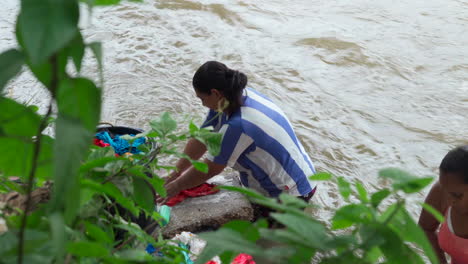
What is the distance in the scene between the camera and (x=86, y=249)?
0.66 metres

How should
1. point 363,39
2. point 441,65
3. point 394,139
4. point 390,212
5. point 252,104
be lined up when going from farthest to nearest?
1. point 363,39
2. point 441,65
3. point 394,139
4. point 252,104
5. point 390,212

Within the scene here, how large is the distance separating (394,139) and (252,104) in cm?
209

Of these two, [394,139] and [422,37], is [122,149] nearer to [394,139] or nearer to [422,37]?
[394,139]

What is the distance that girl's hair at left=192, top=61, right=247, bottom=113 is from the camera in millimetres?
2777

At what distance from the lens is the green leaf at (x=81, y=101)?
1.81ft

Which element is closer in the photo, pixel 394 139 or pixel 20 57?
pixel 20 57

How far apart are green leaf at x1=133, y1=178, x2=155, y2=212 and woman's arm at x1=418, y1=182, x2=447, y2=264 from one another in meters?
1.98

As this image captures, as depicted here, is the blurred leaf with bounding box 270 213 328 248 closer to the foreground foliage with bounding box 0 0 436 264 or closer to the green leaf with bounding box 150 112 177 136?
the foreground foliage with bounding box 0 0 436 264

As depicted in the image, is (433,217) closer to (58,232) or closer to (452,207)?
(452,207)

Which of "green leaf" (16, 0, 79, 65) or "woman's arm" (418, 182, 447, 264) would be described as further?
"woman's arm" (418, 182, 447, 264)

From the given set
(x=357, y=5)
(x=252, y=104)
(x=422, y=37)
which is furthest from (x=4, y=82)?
(x=357, y=5)

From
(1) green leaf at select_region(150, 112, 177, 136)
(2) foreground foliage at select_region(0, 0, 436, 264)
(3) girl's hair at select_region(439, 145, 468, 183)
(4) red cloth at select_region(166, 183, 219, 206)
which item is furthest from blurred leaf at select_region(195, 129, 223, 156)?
(4) red cloth at select_region(166, 183, 219, 206)

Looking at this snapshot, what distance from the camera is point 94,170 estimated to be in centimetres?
98

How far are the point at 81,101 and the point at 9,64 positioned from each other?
0.26 feet
